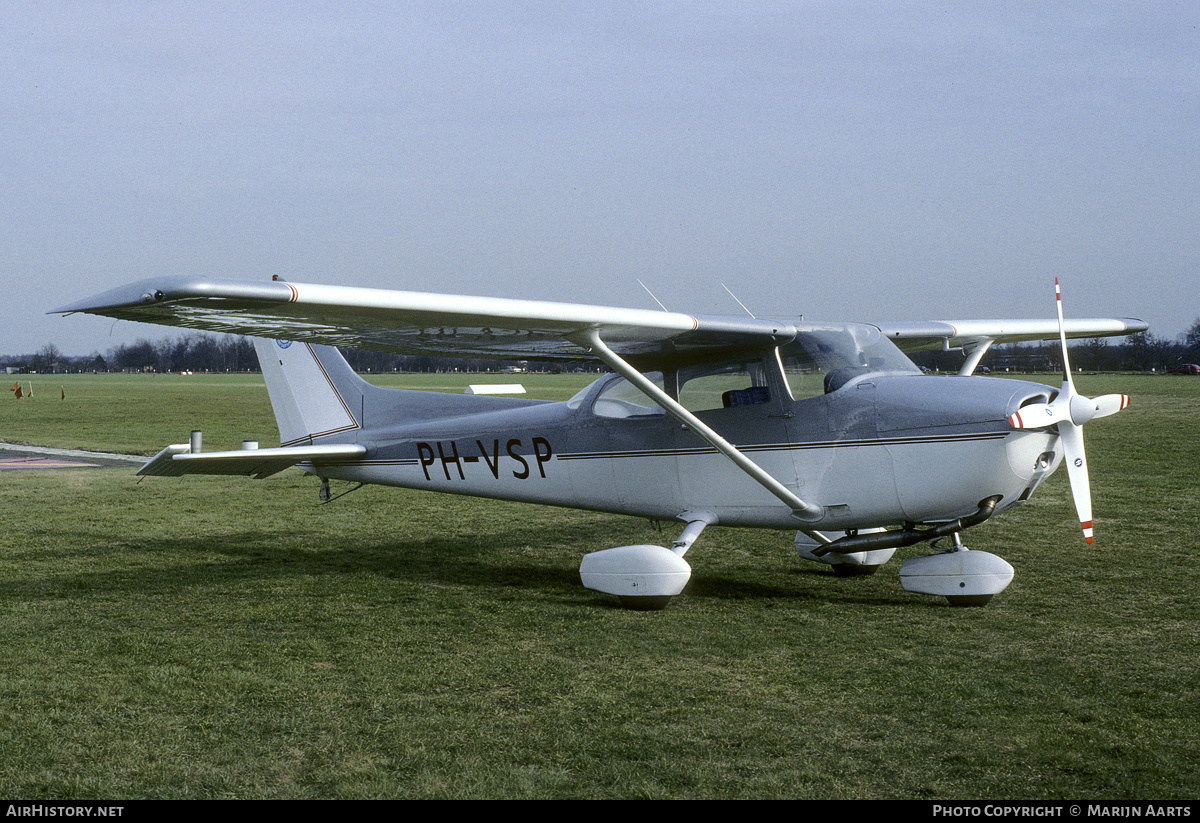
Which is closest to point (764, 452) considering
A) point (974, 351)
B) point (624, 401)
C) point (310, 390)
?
point (624, 401)

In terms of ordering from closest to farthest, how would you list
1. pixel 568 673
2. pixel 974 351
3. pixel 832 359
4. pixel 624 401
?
pixel 568 673, pixel 832 359, pixel 624 401, pixel 974 351

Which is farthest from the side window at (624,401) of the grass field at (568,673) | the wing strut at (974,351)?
the wing strut at (974,351)

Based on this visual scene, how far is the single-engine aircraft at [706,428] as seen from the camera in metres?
6.40

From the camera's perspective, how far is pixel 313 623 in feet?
22.1

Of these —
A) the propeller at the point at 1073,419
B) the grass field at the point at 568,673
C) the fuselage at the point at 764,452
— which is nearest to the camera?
the grass field at the point at 568,673

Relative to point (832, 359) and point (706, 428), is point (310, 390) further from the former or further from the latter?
point (832, 359)

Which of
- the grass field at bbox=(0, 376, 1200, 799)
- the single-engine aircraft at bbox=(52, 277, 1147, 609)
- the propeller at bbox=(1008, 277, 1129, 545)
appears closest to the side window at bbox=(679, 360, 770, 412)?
the single-engine aircraft at bbox=(52, 277, 1147, 609)

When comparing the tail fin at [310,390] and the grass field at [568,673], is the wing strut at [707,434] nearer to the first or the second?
the grass field at [568,673]

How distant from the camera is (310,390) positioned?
33.7ft

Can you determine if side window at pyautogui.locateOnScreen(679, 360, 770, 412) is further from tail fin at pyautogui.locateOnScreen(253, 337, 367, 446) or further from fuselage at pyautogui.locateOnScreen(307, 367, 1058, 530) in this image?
tail fin at pyautogui.locateOnScreen(253, 337, 367, 446)

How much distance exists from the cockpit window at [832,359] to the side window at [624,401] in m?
1.12

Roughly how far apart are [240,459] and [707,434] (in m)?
4.17

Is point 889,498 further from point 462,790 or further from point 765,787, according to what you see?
point 462,790

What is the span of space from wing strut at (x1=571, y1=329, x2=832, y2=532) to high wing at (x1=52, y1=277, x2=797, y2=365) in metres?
0.13
